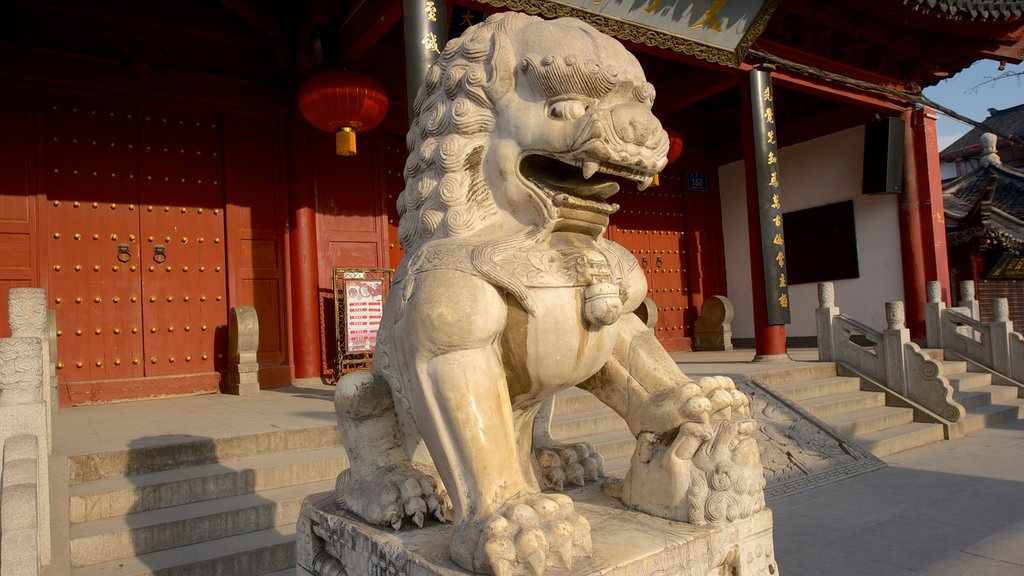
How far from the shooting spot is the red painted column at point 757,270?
6691 millimetres

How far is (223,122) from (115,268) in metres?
1.58

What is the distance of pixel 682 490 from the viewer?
52.4 inches

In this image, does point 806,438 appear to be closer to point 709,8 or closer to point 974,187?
point 709,8

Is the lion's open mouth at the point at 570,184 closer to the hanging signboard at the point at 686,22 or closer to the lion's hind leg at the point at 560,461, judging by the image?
the lion's hind leg at the point at 560,461

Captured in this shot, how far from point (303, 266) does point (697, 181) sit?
20.2 ft

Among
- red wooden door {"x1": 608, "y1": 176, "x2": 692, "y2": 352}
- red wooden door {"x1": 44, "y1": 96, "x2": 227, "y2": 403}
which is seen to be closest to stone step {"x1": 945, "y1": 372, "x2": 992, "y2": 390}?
red wooden door {"x1": 608, "y1": 176, "x2": 692, "y2": 352}

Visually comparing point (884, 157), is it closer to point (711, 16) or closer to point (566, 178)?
point (711, 16)

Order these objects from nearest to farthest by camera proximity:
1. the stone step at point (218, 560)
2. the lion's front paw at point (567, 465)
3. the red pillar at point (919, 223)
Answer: the lion's front paw at point (567, 465) < the stone step at point (218, 560) < the red pillar at point (919, 223)

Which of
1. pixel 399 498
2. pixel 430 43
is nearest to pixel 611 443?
pixel 430 43

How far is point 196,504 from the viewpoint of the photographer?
300 centimetres

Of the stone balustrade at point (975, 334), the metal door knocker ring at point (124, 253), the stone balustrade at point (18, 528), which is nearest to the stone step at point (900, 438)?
the stone balustrade at point (975, 334)

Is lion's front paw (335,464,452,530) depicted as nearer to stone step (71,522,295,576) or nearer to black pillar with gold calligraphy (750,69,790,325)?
stone step (71,522,295,576)

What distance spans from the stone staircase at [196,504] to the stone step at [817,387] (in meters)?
3.85

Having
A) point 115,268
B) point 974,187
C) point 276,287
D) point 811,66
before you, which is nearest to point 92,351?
point 115,268
